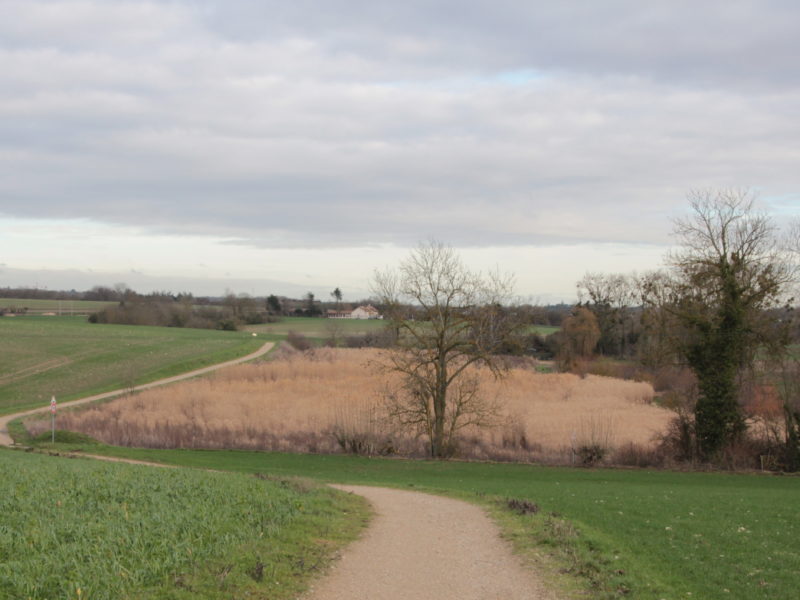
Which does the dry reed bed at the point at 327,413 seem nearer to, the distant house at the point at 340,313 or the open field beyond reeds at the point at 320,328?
the open field beyond reeds at the point at 320,328

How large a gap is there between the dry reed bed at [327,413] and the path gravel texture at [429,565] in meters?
19.3

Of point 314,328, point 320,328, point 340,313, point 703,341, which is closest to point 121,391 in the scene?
point 703,341

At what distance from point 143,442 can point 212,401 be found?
12.1m

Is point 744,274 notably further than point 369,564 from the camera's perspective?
Yes

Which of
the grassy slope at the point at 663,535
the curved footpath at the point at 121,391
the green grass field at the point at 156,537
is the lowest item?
the curved footpath at the point at 121,391

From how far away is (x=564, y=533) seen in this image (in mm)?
11484

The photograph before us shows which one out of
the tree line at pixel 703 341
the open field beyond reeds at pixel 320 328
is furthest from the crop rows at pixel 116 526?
the open field beyond reeds at pixel 320 328

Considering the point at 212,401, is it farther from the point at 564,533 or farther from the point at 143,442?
the point at 564,533

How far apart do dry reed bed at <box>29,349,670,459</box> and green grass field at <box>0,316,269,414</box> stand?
293 inches

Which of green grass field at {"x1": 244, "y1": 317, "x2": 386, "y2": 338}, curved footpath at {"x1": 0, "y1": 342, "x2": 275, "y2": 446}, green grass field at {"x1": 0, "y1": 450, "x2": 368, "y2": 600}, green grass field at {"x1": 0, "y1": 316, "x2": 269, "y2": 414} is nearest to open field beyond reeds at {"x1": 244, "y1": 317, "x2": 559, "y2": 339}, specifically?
green grass field at {"x1": 244, "y1": 317, "x2": 386, "y2": 338}

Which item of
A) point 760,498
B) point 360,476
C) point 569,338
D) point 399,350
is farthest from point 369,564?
point 569,338

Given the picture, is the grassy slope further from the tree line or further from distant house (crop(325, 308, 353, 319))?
distant house (crop(325, 308, 353, 319))

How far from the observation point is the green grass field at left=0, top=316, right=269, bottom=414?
54.7m

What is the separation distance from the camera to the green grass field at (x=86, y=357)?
179 feet
